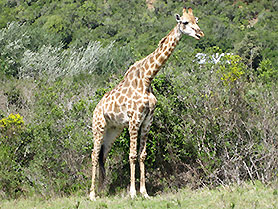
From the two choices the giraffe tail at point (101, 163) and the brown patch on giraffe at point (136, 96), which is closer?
the brown patch on giraffe at point (136, 96)

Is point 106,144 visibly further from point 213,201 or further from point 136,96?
point 213,201

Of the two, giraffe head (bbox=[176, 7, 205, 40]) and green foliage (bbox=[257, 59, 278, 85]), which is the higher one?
giraffe head (bbox=[176, 7, 205, 40])

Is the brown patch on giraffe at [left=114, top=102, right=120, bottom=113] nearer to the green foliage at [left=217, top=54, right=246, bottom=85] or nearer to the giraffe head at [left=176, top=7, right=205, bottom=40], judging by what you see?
the giraffe head at [left=176, top=7, right=205, bottom=40]

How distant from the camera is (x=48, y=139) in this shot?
1016cm

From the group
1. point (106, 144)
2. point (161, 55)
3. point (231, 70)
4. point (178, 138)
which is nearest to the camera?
point (161, 55)

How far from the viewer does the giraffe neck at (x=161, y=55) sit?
301 inches

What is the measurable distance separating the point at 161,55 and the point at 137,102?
3.39 ft

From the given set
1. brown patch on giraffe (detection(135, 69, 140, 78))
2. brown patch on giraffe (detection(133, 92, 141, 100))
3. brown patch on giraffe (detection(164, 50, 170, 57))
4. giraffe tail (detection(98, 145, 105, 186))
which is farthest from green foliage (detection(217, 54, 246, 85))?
giraffe tail (detection(98, 145, 105, 186))

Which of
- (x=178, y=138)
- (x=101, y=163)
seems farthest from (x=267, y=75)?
(x=101, y=163)

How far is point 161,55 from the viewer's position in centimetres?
777

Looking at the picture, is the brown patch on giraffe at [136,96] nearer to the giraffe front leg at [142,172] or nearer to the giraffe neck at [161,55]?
the giraffe neck at [161,55]

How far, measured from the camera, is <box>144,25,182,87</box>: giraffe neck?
766cm

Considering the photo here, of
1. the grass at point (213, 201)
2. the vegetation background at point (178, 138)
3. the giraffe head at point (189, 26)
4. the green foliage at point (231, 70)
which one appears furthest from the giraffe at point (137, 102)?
the green foliage at point (231, 70)

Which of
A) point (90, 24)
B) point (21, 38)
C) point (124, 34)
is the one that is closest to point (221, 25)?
point (124, 34)
